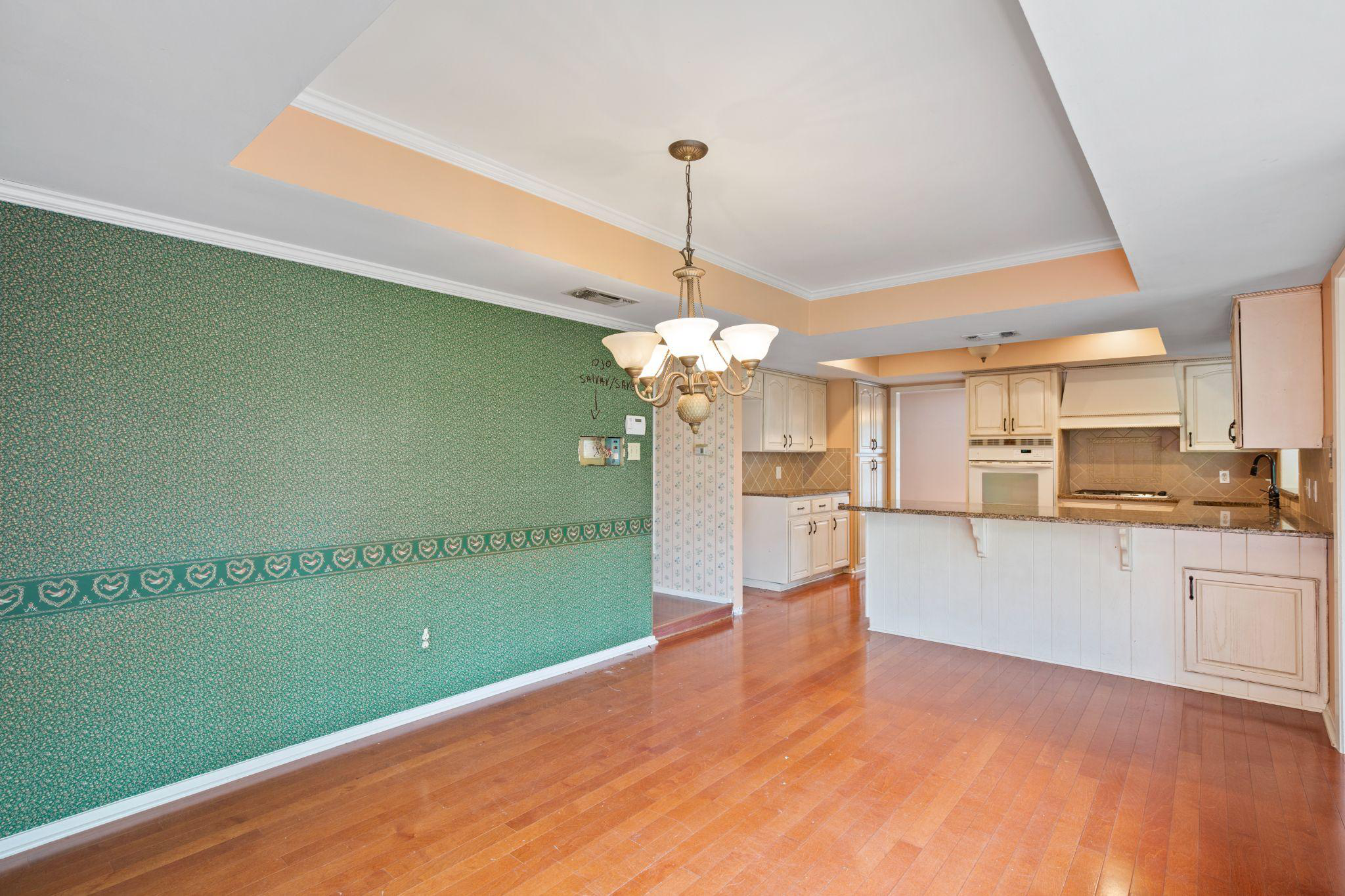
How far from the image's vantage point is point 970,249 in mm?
3809

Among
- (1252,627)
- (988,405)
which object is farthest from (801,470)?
(1252,627)

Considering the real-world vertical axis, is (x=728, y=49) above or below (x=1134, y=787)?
above

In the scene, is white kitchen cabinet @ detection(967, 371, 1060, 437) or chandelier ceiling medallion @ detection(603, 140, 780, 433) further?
white kitchen cabinet @ detection(967, 371, 1060, 437)

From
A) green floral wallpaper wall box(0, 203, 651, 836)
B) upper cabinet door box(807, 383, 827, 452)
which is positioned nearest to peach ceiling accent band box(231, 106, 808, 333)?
green floral wallpaper wall box(0, 203, 651, 836)

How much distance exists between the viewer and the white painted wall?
7.69 meters

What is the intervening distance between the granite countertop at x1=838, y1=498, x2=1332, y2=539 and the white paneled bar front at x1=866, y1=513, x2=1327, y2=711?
0.20 feet

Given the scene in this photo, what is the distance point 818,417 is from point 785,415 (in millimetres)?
715

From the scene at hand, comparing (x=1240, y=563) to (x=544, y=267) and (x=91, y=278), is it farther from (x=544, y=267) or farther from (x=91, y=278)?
(x=91, y=278)

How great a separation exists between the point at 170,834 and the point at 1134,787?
370 centimetres

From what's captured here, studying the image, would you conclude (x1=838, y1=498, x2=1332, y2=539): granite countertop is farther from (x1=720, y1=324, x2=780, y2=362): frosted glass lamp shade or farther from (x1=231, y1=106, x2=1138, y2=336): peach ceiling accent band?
(x1=720, y1=324, x2=780, y2=362): frosted glass lamp shade

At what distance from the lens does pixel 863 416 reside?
754 cm

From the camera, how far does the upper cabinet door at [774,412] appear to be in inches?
257

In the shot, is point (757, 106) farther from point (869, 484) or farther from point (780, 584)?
point (869, 484)

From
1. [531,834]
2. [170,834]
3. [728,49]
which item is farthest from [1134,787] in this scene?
[170,834]
